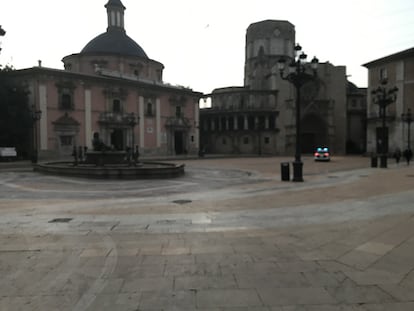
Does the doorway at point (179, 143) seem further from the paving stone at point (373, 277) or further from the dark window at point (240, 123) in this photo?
the paving stone at point (373, 277)

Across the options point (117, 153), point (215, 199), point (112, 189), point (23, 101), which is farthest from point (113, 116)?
point (215, 199)

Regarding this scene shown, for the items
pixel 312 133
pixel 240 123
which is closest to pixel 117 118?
pixel 240 123

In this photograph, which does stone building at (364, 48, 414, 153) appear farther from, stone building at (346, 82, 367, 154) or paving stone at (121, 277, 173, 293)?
paving stone at (121, 277, 173, 293)

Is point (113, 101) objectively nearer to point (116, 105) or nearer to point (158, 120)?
point (116, 105)

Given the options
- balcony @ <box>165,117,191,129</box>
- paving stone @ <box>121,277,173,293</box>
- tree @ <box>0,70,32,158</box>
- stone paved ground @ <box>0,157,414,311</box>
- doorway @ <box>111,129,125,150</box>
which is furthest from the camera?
balcony @ <box>165,117,191,129</box>

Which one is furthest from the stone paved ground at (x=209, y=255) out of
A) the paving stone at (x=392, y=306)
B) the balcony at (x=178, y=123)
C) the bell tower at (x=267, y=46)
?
the bell tower at (x=267, y=46)

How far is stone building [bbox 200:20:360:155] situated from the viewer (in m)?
55.6

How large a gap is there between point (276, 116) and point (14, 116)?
132 ft

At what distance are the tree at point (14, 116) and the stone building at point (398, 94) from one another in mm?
42446

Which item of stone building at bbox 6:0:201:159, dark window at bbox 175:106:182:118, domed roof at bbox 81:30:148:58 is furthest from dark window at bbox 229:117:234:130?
domed roof at bbox 81:30:148:58

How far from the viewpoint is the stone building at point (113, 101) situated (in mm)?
35344

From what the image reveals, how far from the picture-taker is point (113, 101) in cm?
4138

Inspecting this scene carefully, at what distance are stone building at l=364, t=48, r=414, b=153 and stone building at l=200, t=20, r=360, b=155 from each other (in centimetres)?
1200

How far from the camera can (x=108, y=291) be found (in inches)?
154
